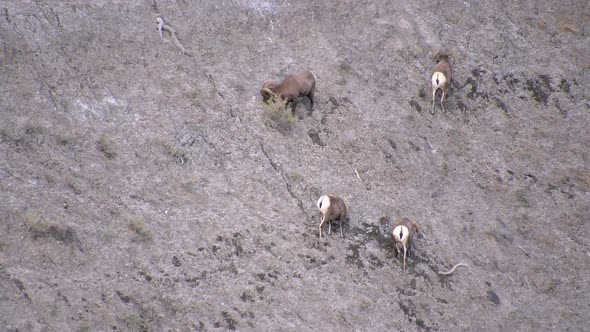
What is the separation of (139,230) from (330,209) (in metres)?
3.46

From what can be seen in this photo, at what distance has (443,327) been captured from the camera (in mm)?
10836

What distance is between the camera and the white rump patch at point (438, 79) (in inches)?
567

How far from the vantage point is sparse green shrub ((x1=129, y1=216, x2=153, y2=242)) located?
35.6 ft

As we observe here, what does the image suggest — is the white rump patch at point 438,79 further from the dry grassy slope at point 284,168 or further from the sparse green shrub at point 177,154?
the sparse green shrub at point 177,154

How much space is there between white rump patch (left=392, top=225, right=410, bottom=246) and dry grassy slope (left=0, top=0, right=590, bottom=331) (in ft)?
1.33

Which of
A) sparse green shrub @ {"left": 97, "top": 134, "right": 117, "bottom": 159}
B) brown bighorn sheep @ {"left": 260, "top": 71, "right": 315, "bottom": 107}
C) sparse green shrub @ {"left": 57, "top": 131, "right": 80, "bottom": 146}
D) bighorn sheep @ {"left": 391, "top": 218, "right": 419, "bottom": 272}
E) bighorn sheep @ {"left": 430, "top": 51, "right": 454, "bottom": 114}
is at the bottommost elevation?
bighorn sheep @ {"left": 391, "top": 218, "right": 419, "bottom": 272}

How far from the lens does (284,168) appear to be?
12523 millimetres

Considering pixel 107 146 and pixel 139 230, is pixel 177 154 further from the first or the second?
pixel 139 230

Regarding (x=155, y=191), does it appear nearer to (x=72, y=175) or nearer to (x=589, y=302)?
(x=72, y=175)

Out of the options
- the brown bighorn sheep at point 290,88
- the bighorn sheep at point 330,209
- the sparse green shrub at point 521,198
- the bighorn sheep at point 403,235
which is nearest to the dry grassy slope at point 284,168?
the sparse green shrub at point 521,198

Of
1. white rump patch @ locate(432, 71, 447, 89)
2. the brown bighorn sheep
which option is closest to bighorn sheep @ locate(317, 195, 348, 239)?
the brown bighorn sheep

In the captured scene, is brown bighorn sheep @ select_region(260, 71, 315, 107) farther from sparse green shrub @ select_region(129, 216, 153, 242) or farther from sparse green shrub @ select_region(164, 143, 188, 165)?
sparse green shrub @ select_region(129, 216, 153, 242)

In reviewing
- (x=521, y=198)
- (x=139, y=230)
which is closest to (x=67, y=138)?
(x=139, y=230)

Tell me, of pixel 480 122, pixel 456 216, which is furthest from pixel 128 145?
pixel 480 122
